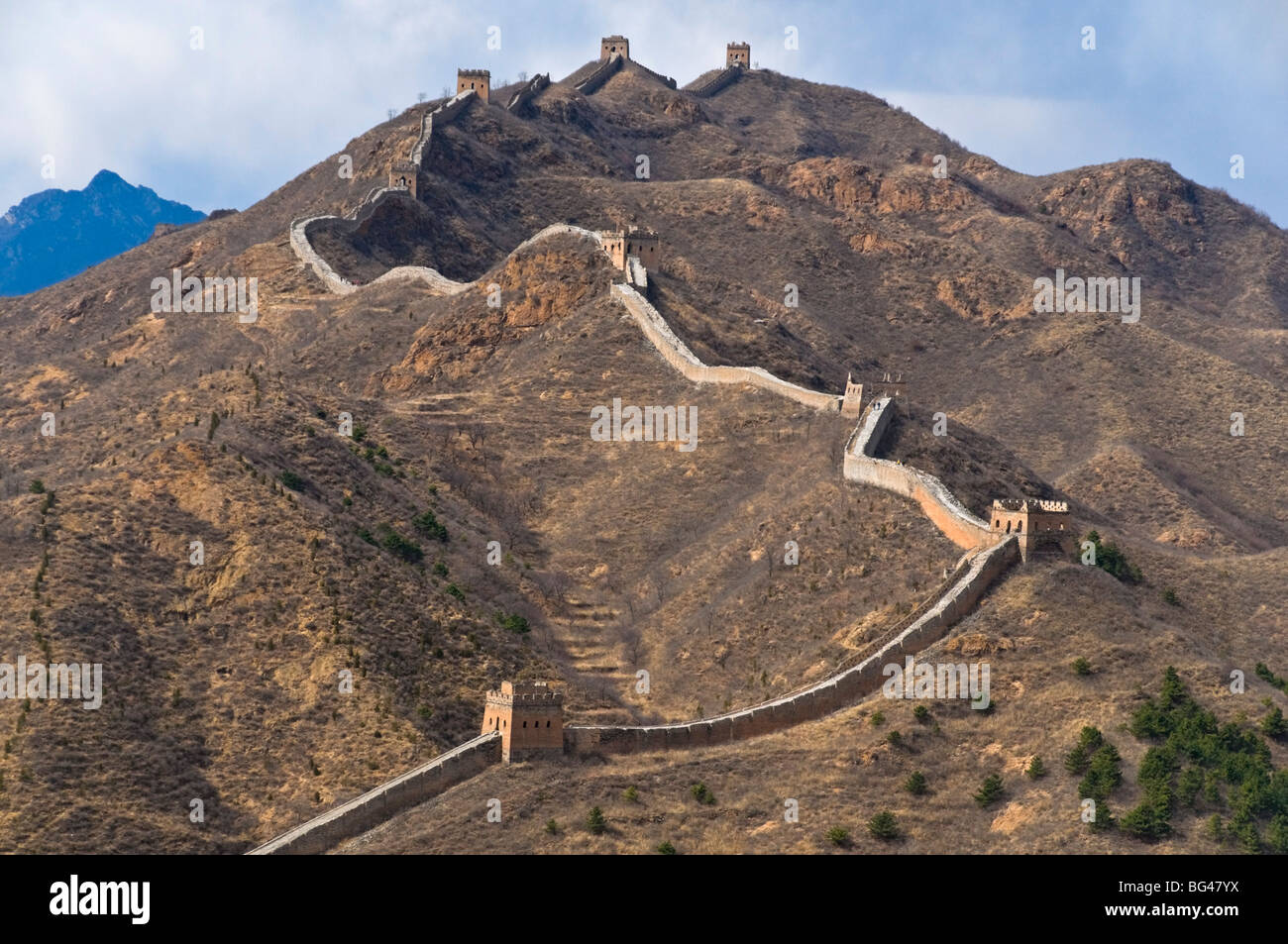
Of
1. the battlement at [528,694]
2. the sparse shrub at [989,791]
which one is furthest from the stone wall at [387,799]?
the sparse shrub at [989,791]

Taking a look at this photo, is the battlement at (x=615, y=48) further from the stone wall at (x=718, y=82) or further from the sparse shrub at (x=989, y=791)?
the sparse shrub at (x=989, y=791)

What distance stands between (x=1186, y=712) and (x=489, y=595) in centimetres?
2560

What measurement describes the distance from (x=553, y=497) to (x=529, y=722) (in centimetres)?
2527

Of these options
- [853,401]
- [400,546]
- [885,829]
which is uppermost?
[853,401]

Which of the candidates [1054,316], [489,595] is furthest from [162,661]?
[1054,316]

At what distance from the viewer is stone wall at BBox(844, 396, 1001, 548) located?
78188 mm

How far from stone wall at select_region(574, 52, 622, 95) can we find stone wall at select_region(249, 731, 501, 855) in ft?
355

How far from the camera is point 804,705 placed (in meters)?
70.8

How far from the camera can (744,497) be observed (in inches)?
3472

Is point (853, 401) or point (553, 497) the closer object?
point (853, 401)

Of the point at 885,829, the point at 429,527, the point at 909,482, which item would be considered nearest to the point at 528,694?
the point at 885,829

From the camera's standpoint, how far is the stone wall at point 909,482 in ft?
257

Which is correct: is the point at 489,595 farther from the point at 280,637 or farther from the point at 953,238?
the point at 953,238

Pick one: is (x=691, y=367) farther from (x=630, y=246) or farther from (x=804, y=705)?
(x=804, y=705)
